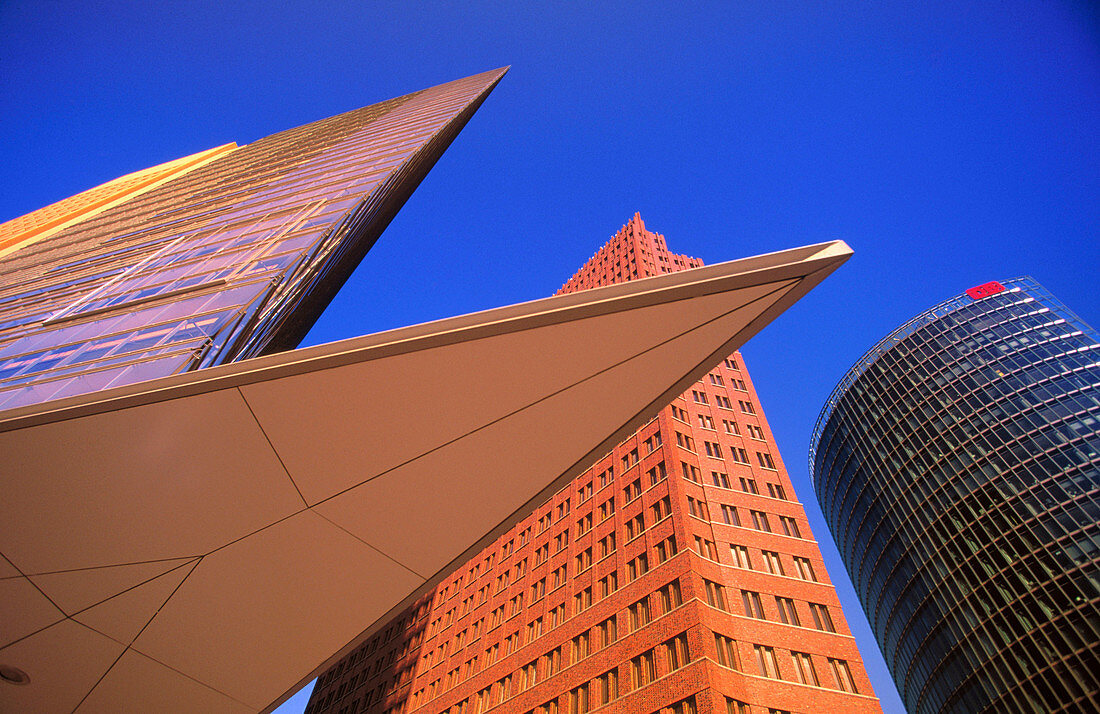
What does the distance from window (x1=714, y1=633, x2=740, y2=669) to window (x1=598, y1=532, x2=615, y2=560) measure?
10.1 metres

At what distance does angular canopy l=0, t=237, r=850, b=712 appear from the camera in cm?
533

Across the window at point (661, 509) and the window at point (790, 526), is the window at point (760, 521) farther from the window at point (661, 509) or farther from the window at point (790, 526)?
the window at point (661, 509)

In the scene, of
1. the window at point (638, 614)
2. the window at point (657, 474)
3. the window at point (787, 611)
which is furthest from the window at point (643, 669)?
the window at point (657, 474)

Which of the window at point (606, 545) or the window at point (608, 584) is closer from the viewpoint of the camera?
the window at point (608, 584)

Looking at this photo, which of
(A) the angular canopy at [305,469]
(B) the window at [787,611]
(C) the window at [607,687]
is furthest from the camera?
(B) the window at [787,611]

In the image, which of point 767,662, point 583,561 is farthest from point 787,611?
point 583,561

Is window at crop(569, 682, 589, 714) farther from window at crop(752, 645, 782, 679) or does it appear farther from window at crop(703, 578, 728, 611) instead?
window at crop(752, 645, 782, 679)

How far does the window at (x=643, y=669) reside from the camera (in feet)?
87.1

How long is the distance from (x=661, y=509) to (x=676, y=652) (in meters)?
9.46

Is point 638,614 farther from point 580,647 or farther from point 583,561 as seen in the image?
point 583,561

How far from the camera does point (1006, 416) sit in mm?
58406

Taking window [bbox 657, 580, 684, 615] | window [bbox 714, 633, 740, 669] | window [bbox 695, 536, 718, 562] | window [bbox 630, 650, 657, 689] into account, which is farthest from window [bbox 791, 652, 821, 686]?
window [bbox 630, 650, 657, 689]

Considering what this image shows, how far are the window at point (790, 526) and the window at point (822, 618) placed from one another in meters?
5.06

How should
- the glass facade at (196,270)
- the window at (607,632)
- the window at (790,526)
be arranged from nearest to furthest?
the glass facade at (196,270)
the window at (607,632)
the window at (790,526)
